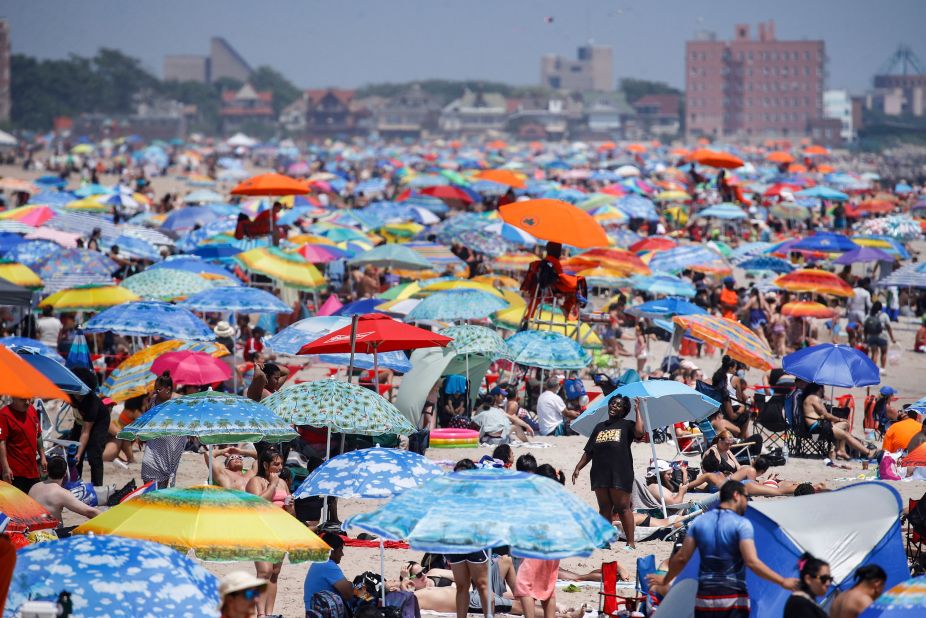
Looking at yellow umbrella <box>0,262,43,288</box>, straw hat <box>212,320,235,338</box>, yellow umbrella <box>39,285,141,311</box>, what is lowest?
straw hat <box>212,320,235,338</box>

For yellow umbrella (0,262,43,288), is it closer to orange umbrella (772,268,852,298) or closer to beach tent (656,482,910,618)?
orange umbrella (772,268,852,298)

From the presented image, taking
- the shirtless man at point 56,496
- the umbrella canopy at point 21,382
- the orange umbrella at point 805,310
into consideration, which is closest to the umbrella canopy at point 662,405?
the shirtless man at point 56,496

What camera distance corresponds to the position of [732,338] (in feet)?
37.5

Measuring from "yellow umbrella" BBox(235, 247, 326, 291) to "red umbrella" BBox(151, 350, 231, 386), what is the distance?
397cm

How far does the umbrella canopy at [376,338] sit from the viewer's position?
9766 millimetres

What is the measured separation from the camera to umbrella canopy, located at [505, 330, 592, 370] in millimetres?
11477

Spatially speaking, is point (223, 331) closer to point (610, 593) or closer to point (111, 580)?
point (610, 593)

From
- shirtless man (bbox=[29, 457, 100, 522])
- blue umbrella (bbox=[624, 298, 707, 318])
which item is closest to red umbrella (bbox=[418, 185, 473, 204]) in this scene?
blue umbrella (bbox=[624, 298, 707, 318])

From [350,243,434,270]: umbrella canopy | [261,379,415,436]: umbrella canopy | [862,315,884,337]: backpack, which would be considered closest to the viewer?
[261,379,415,436]: umbrella canopy

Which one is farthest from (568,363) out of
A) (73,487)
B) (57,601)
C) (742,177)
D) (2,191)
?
(742,177)

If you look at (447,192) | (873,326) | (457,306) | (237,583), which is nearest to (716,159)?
(447,192)

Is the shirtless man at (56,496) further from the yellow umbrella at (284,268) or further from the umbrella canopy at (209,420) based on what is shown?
the yellow umbrella at (284,268)

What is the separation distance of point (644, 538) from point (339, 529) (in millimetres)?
1878

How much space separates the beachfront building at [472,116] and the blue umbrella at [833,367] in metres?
127
